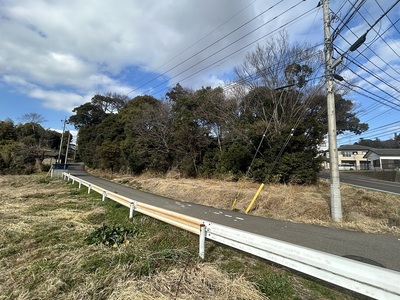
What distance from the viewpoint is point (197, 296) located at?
2.90 meters

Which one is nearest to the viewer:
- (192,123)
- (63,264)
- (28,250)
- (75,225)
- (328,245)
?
(63,264)

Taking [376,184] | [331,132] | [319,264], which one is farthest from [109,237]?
[376,184]

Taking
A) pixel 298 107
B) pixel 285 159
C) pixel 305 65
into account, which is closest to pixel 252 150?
pixel 285 159

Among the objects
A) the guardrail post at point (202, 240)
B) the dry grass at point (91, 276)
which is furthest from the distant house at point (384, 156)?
the dry grass at point (91, 276)

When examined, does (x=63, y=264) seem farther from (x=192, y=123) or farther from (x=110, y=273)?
(x=192, y=123)

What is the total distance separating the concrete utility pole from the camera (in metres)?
8.62

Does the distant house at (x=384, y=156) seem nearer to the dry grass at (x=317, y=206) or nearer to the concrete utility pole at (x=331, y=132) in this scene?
the dry grass at (x=317, y=206)

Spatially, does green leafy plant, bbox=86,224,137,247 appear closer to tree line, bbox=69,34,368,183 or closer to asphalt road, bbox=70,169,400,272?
asphalt road, bbox=70,169,400,272

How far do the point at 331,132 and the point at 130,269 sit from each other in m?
8.27

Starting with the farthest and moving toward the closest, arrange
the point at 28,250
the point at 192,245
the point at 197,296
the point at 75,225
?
the point at 75,225
the point at 192,245
the point at 28,250
the point at 197,296

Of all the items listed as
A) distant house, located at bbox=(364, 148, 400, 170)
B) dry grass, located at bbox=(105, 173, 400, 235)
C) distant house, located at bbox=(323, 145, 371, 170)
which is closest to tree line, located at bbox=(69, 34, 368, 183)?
dry grass, located at bbox=(105, 173, 400, 235)

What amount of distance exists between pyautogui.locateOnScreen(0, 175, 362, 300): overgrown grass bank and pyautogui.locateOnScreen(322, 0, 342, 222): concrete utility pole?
5.58 metres

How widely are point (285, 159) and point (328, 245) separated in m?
9.80

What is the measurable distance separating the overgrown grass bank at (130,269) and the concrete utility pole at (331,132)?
18.3ft
